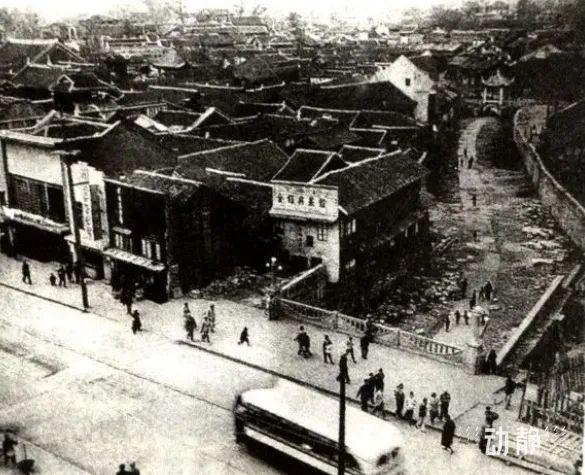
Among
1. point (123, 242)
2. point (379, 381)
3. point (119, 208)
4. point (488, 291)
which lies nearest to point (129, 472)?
point (379, 381)

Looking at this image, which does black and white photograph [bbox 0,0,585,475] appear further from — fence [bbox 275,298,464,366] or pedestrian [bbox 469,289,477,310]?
pedestrian [bbox 469,289,477,310]

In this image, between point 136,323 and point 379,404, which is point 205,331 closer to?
point 136,323

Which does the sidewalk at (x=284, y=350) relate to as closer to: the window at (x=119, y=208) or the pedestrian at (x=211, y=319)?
the pedestrian at (x=211, y=319)

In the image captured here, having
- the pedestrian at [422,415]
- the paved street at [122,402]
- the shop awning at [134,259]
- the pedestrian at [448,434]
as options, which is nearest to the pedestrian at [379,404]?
the paved street at [122,402]

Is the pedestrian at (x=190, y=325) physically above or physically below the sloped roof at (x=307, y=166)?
below

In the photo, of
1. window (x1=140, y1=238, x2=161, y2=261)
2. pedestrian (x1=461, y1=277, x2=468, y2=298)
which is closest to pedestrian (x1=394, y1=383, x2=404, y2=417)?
window (x1=140, y1=238, x2=161, y2=261)

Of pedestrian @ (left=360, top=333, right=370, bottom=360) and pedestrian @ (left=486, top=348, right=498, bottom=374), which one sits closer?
pedestrian @ (left=486, top=348, right=498, bottom=374)
